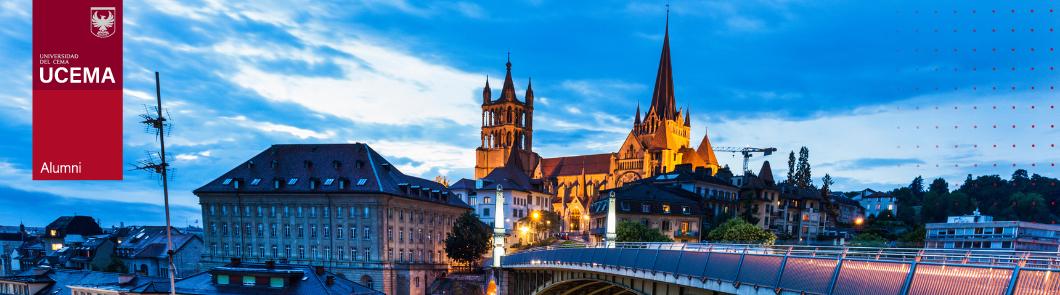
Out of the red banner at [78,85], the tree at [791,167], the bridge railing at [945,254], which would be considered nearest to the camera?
the bridge railing at [945,254]

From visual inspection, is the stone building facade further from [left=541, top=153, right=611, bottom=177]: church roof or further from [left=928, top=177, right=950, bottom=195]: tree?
[left=928, top=177, right=950, bottom=195]: tree

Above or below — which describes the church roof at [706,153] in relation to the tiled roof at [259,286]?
above

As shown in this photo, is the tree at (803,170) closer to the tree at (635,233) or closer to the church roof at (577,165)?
the church roof at (577,165)

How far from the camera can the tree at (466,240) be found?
81.8 metres

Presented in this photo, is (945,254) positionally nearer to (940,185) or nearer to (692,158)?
(692,158)

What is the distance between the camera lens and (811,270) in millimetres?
19781

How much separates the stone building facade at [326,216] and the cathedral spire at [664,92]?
3995 inches

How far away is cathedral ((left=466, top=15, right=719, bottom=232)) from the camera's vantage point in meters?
154

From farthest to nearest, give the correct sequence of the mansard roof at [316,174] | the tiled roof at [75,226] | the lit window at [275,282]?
the tiled roof at [75,226]
the mansard roof at [316,174]
the lit window at [275,282]

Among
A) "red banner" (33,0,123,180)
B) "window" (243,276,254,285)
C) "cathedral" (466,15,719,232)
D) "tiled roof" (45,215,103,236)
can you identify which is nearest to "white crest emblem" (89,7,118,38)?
"red banner" (33,0,123,180)

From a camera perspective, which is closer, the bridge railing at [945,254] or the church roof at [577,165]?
the bridge railing at [945,254]

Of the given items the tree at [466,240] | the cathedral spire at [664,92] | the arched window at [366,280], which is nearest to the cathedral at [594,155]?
the cathedral spire at [664,92]

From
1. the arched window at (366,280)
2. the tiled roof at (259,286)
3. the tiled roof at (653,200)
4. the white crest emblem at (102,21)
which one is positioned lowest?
the arched window at (366,280)

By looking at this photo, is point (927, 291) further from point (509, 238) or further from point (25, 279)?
point (509, 238)
